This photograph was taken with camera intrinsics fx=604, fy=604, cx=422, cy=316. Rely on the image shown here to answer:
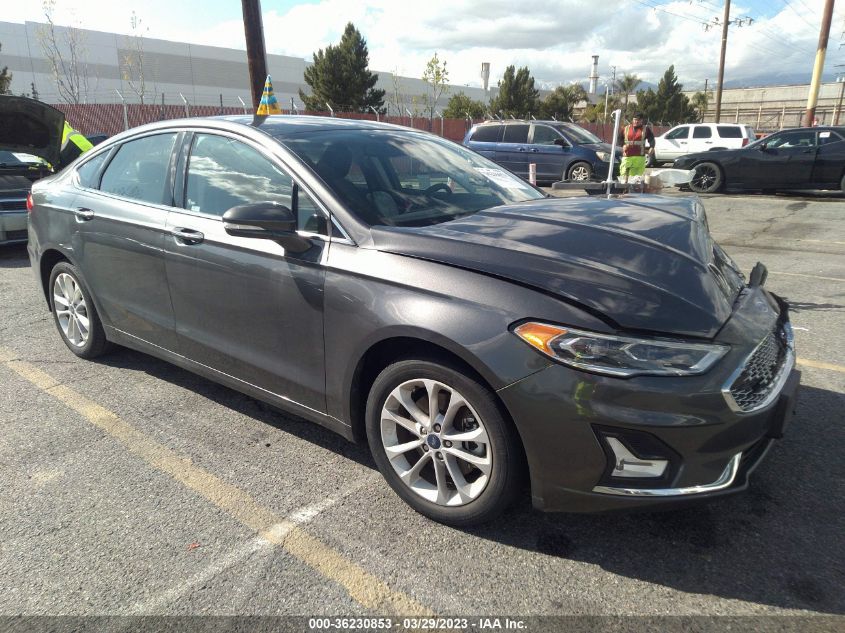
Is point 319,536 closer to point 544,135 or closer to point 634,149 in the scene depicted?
point 634,149

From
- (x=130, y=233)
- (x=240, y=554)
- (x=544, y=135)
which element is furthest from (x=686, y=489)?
(x=544, y=135)

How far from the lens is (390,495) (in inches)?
109

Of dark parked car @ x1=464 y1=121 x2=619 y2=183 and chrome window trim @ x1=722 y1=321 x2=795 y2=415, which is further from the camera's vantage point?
dark parked car @ x1=464 y1=121 x2=619 y2=183

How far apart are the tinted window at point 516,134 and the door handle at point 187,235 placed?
14.1m

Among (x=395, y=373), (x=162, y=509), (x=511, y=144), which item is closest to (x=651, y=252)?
(x=395, y=373)

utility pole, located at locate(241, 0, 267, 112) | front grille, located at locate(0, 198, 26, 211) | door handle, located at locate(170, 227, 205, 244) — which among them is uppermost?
utility pole, located at locate(241, 0, 267, 112)

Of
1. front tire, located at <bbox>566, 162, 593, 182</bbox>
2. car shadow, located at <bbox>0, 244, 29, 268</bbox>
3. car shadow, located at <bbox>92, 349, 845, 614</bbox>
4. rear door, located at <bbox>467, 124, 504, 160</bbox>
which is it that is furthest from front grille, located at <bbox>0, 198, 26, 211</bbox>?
front tire, located at <bbox>566, 162, 593, 182</bbox>

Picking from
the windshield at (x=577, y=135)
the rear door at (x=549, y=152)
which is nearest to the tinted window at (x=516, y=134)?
the rear door at (x=549, y=152)

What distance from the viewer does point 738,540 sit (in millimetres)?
2375

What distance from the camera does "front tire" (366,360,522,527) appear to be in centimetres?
226

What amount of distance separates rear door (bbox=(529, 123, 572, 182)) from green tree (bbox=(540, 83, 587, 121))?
134 ft

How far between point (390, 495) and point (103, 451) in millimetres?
1589

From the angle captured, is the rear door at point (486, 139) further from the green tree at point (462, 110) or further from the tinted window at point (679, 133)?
the green tree at point (462, 110)

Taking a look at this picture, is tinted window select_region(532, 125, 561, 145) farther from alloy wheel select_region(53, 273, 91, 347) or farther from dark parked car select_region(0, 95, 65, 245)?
alloy wheel select_region(53, 273, 91, 347)
